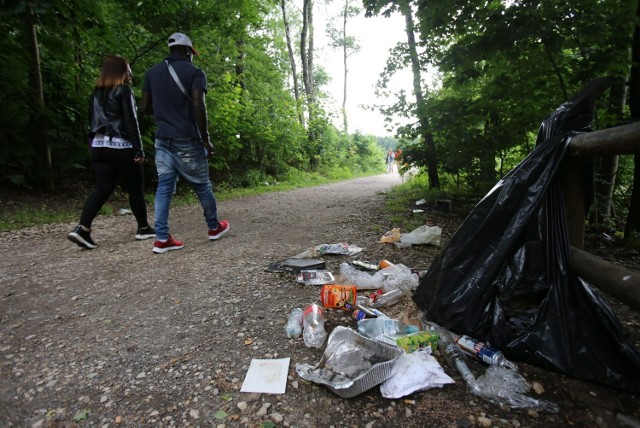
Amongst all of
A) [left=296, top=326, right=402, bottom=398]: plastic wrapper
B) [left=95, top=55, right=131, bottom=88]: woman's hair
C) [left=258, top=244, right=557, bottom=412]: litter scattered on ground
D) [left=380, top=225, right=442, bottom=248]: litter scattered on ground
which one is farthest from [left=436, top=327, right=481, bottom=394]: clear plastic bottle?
[left=95, top=55, right=131, bottom=88]: woman's hair

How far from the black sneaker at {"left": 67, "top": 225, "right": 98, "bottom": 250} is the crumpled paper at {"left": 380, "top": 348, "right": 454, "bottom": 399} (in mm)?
3484

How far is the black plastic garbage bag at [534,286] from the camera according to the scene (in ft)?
5.08

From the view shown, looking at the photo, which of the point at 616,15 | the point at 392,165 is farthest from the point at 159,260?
the point at 392,165

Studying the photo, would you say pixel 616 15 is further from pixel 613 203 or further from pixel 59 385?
pixel 59 385

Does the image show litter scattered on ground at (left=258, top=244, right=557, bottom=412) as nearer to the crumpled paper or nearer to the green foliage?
the crumpled paper

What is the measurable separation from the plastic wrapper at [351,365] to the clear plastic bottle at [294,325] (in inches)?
10.7

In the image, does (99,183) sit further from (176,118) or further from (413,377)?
(413,377)

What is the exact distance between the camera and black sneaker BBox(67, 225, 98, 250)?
133 inches

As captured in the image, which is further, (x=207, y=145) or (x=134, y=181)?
(x=134, y=181)

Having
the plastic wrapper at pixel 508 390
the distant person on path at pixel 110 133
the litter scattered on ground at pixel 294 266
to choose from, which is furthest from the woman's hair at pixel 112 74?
the plastic wrapper at pixel 508 390

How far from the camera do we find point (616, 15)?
135 inches

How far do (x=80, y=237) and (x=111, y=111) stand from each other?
1.39m

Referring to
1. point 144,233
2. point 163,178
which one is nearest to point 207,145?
point 163,178

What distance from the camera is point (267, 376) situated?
1.60 metres
